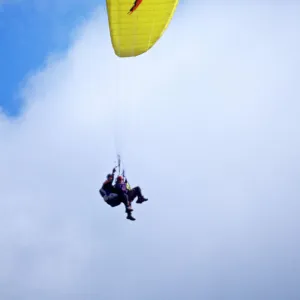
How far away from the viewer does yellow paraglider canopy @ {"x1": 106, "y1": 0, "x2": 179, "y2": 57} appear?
1795cm

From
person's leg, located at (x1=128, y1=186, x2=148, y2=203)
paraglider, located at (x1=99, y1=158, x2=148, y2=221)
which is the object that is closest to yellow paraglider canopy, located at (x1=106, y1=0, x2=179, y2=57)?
paraglider, located at (x1=99, y1=158, x2=148, y2=221)

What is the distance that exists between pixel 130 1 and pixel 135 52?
3108 mm

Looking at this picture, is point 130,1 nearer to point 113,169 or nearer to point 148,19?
point 148,19

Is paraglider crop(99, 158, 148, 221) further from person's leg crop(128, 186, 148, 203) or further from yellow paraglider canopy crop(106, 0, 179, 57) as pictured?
yellow paraglider canopy crop(106, 0, 179, 57)

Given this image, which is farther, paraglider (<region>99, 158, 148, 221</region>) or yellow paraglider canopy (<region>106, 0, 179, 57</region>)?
paraglider (<region>99, 158, 148, 221</region>)

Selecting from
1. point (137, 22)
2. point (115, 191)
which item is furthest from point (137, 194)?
point (137, 22)

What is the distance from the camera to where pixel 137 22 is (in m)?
19.0

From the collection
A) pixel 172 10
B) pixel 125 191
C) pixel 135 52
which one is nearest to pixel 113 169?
pixel 125 191

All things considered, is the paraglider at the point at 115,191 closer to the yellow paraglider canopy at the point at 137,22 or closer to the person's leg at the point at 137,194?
the person's leg at the point at 137,194

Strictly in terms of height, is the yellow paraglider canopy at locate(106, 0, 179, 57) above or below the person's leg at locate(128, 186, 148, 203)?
above

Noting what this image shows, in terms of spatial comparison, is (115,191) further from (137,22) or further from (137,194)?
(137,22)

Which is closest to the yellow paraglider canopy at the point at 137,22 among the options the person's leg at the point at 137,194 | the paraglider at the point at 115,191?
the paraglider at the point at 115,191

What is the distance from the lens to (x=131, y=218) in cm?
2033

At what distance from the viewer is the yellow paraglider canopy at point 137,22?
58.9 feet
